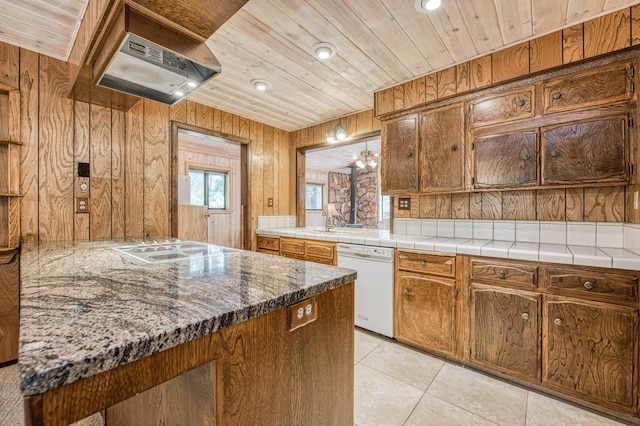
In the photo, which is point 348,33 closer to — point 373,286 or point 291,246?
point 373,286

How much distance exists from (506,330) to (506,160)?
48.6 inches

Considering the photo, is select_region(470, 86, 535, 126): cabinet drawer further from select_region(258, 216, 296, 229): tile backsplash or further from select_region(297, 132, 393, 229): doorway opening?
select_region(297, 132, 393, 229): doorway opening

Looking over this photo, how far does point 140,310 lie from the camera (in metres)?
0.71

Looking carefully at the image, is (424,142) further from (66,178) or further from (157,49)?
(66,178)

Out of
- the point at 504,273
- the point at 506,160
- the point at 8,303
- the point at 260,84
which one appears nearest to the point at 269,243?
the point at 260,84

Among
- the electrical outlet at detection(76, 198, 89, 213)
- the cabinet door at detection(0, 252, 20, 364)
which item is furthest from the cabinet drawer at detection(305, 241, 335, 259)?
the cabinet door at detection(0, 252, 20, 364)

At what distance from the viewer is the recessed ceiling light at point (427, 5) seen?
5.32ft

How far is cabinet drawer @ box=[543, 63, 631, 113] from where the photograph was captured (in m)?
1.74

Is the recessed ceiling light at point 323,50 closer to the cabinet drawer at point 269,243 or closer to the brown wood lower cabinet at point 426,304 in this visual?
the brown wood lower cabinet at point 426,304

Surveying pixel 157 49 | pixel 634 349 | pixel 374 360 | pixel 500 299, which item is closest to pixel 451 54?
pixel 500 299

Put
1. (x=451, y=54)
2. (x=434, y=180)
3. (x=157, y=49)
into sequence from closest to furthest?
(x=157, y=49) → (x=451, y=54) → (x=434, y=180)

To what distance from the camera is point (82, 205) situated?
232 centimetres

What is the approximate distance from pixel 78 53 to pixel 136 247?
4.03ft

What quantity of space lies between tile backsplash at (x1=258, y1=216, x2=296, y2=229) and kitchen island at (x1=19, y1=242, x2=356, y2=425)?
2460 millimetres
